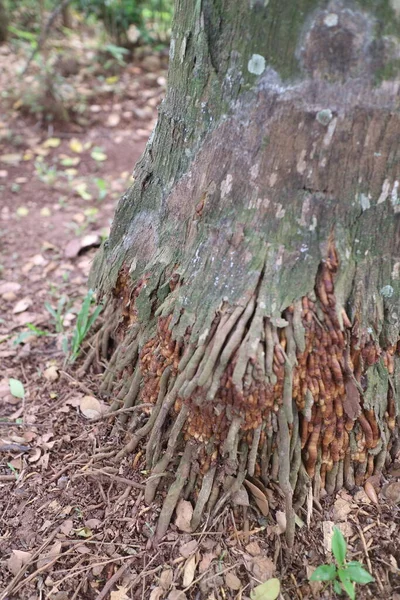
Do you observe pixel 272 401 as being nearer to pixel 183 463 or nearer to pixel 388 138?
pixel 183 463

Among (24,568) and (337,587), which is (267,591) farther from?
(24,568)

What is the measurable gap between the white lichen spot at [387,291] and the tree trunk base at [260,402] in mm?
120

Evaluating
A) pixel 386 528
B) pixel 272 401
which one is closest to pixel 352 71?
→ pixel 272 401

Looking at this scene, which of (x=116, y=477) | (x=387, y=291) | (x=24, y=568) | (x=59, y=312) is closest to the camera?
(x=387, y=291)

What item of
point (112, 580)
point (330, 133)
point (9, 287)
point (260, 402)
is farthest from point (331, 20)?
point (9, 287)

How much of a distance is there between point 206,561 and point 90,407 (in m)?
0.77

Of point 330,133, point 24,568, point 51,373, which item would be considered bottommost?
point 24,568

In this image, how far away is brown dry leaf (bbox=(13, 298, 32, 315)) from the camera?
8.97ft

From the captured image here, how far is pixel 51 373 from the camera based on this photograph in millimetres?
2303

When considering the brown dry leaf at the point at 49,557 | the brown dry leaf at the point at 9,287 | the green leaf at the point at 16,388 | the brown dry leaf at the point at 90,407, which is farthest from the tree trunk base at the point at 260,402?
the brown dry leaf at the point at 9,287

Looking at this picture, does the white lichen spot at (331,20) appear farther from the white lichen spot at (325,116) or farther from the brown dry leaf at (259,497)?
the brown dry leaf at (259,497)

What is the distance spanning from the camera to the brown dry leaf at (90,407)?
2072 mm

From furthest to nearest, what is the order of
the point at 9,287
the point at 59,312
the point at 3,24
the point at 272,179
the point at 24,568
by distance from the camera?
1. the point at 3,24
2. the point at 9,287
3. the point at 59,312
4. the point at 24,568
5. the point at 272,179

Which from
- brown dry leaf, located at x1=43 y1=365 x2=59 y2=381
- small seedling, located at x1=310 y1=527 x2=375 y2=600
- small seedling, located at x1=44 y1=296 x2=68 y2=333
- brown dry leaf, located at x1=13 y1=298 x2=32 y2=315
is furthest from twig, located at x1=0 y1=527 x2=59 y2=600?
brown dry leaf, located at x1=13 y1=298 x2=32 y2=315
